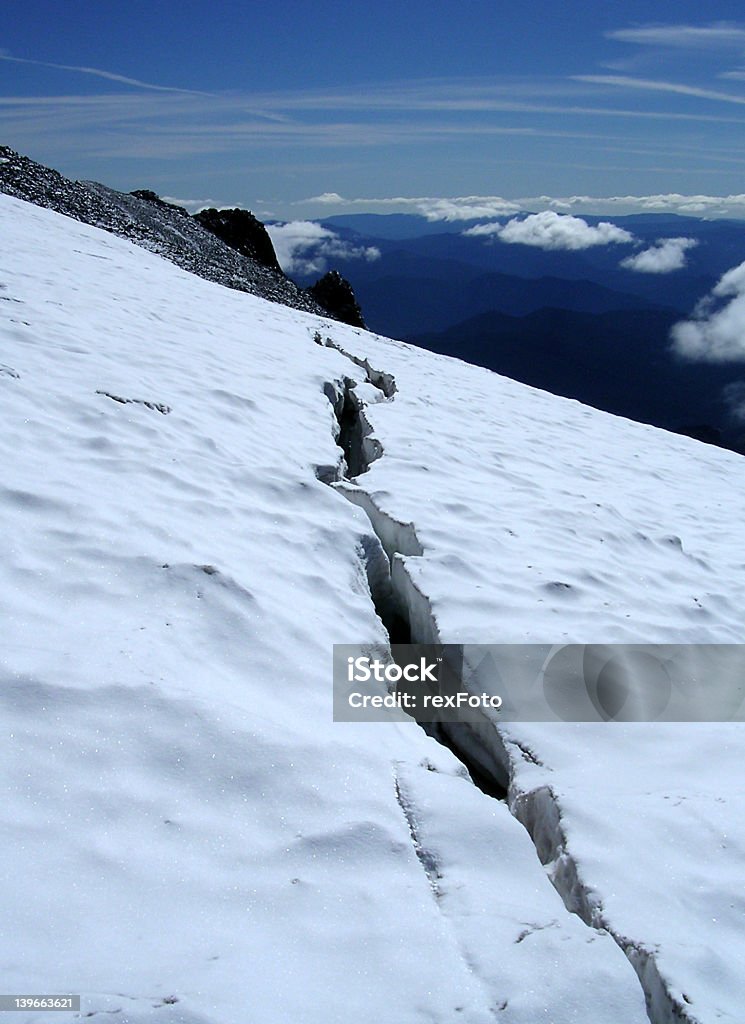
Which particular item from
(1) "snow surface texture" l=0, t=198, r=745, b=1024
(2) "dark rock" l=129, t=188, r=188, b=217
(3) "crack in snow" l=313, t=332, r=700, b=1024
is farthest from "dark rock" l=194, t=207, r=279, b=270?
(3) "crack in snow" l=313, t=332, r=700, b=1024

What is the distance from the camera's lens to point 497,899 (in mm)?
2908

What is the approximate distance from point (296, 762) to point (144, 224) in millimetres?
30365

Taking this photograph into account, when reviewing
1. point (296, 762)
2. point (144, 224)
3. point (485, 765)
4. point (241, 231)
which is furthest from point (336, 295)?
point (296, 762)

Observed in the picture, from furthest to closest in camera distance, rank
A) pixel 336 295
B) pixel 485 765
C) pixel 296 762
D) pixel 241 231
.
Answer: pixel 241 231 < pixel 336 295 < pixel 485 765 < pixel 296 762

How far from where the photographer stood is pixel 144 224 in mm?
29172

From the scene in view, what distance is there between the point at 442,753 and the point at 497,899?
0.99m

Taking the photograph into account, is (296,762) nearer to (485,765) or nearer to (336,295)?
(485,765)

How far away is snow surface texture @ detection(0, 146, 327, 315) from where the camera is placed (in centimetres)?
2417

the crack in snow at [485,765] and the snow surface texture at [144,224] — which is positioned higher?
the snow surface texture at [144,224]

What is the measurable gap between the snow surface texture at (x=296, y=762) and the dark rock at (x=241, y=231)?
35265 mm

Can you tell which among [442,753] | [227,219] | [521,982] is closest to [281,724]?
[442,753]

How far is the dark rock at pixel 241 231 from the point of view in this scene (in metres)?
39.9

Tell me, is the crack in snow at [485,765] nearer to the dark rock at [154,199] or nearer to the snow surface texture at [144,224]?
the snow surface texture at [144,224]

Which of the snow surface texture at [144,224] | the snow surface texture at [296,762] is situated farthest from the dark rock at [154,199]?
Answer: the snow surface texture at [296,762]
